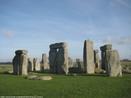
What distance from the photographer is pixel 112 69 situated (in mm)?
15055

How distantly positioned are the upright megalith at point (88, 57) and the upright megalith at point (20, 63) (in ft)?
Result: 22.7

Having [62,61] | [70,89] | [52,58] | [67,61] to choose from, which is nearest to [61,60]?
[62,61]

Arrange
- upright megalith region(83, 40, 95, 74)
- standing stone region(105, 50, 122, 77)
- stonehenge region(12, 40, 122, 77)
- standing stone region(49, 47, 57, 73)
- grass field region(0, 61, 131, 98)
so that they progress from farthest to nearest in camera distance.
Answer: standing stone region(49, 47, 57, 73), upright megalith region(83, 40, 95, 74), stonehenge region(12, 40, 122, 77), standing stone region(105, 50, 122, 77), grass field region(0, 61, 131, 98)

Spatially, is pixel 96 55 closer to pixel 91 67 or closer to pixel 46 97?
pixel 91 67

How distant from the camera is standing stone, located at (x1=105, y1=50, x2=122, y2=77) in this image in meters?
15.0

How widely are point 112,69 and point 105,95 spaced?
8.18m

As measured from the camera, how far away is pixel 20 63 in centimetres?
1766

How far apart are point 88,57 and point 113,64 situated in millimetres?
4965

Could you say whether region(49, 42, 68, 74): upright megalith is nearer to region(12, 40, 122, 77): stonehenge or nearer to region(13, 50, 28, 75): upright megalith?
region(12, 40, 122, 77): stonehenge

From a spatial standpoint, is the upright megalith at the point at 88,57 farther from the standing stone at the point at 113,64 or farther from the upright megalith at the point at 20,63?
the upright megalith at the point at 20,63

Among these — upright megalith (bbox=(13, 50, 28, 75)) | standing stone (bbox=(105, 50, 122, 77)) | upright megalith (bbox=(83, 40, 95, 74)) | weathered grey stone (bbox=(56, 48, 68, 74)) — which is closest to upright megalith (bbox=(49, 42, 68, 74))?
weathered grey stone (bbox=(56, 48, 68, 74))

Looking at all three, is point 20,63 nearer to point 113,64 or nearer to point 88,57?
point 88,57

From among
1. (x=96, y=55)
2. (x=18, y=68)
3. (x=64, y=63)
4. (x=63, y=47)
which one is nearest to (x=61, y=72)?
(x=64, y=63)

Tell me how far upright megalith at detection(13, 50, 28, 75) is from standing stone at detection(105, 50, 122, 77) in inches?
334
